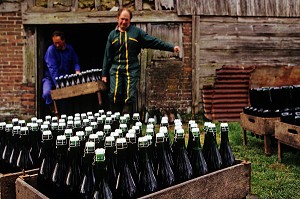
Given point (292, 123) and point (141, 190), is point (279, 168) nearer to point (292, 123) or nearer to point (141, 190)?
point (292, 123)

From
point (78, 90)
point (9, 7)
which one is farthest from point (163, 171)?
point (9, 7)

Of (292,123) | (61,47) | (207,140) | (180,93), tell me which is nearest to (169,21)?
(180,93)

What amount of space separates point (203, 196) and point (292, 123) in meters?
2.76

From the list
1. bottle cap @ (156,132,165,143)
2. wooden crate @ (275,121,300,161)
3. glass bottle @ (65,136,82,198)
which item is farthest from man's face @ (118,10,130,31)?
glass bottle @ (65,136,82,198)

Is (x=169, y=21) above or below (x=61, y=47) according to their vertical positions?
above

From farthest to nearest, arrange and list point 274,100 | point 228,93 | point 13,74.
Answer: point 228,93, point 13,74, point 274,100

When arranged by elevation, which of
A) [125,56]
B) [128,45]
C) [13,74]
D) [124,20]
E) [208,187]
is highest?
[124,20]

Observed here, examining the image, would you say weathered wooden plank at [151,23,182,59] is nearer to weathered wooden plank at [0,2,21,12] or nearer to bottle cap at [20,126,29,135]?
weathered wooden plank at [0,2,21,12]

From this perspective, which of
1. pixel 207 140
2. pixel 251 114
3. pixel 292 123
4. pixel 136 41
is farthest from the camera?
pixel 136 41

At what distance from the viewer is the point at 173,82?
9.38 meters

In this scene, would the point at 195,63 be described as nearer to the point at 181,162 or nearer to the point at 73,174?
the point at 181,162

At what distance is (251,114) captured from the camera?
6391mm

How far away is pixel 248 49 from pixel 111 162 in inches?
292

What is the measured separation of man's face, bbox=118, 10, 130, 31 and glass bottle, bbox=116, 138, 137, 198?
4.75m
